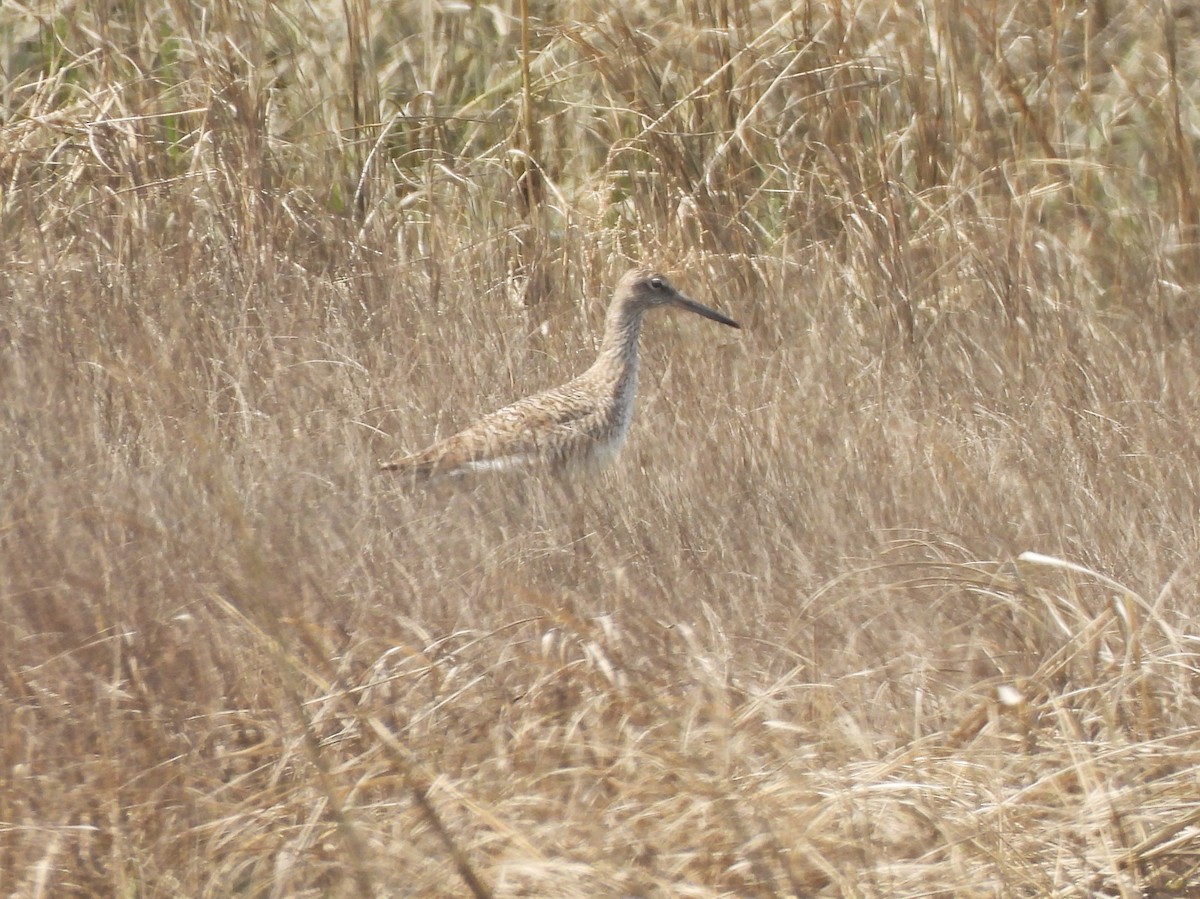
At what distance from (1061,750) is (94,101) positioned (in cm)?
538

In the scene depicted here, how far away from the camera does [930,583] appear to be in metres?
3.37

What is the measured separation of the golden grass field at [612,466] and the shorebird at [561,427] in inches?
4.0

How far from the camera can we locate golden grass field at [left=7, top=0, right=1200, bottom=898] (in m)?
2.66

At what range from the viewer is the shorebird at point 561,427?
480cm

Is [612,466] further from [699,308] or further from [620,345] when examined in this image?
[699,308]

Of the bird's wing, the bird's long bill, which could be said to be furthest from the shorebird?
the bird's long bill

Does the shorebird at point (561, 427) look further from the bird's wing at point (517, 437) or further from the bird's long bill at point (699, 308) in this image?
the bird's long bill at point (699, 308)

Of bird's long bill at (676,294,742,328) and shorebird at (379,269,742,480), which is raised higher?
bird's long bill at (676,294,742,328)

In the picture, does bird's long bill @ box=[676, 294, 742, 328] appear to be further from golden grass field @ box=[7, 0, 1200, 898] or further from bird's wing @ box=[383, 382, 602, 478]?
bird's wing @ box=[383, 382, 602, 478]

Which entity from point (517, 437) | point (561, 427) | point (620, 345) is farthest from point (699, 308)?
point (517, 437)

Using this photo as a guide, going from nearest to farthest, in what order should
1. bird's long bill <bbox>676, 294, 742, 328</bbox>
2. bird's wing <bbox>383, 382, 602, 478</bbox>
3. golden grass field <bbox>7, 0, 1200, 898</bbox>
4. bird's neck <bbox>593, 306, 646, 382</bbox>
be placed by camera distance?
golden grass field <bbox>7, 0, 1200, 898</bbox> → bird's wing <bbox>383, 382, 602, 478</bbox> → bird's neck <bbox>593, 306, 646, 382</bbox> → bird's long bill <bbox>676, 294, 742, 328</bbox>

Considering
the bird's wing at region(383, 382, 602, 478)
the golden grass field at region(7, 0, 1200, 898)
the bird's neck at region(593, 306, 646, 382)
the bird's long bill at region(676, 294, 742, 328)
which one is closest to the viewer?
the golden grass field at region(7, 0, 1200, 898)

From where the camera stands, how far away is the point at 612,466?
4844 millimetres

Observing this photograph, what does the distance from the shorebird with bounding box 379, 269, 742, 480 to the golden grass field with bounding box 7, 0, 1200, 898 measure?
0.33 feet
